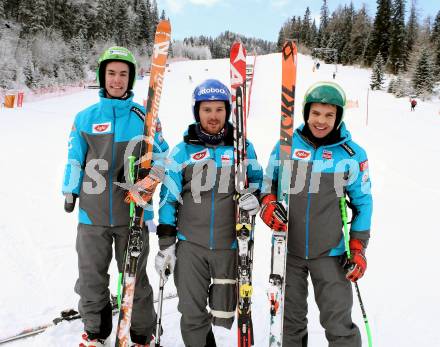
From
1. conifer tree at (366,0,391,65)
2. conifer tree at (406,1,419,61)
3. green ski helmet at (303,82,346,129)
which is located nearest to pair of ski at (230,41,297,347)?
green ski helmet at (303,82,346,129)

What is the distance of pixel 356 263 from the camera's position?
232cm

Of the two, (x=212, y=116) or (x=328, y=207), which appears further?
(x=212, y=116)

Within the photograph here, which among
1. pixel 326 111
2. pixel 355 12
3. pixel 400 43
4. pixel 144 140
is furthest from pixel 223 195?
pixel 355 12

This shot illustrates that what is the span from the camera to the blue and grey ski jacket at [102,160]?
259 cm

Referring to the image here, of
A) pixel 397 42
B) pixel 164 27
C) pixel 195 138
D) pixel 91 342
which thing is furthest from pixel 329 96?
pixel 397 42

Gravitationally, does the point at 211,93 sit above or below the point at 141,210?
above

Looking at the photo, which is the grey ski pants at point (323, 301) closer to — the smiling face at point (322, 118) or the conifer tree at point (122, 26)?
the smiling face at point (322, 118)

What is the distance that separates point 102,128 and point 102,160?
231mm

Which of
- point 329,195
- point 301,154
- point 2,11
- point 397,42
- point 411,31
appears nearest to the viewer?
point 329,195

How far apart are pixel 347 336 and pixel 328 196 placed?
92 centimetres

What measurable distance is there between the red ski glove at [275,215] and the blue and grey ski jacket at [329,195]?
139mm

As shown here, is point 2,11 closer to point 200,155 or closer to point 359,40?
point 200,155

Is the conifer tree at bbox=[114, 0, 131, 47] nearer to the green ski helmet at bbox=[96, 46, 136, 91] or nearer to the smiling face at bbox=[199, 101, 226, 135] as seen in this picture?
the green ski helmet at bbox=[96, 46, 136, 91]

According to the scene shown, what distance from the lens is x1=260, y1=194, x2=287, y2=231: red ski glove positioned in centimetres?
239
